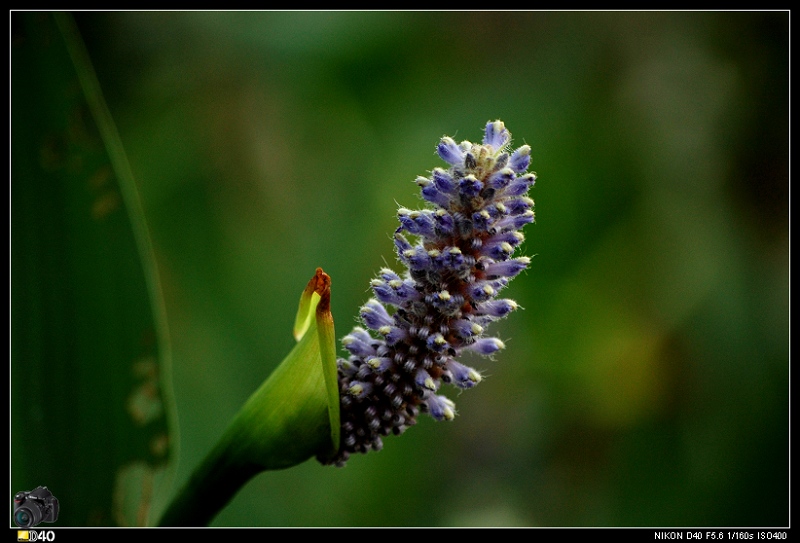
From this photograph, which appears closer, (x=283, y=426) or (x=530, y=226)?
(x=283, y=426)

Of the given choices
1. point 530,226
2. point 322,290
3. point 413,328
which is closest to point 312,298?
point 322,290

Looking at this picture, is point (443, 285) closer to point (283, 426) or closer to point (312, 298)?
point (312, 298)

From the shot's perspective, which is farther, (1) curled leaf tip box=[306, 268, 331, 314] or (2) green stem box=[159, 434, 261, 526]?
(2) green stem box=[159, 434, 261, 526]

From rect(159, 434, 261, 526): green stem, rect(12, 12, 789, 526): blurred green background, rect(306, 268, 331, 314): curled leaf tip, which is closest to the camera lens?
rect(306, 268, 331, 314): curled leaf tip

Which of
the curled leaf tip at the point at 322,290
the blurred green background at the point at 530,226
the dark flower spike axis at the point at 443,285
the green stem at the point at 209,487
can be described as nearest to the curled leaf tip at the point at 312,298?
the curled leaf tip at the point at 322,290

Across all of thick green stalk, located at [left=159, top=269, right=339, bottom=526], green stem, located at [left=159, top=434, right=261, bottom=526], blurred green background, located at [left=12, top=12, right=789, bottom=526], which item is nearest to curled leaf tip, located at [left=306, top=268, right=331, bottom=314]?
thick green stalk, located at [left=159, top=269, right=339, bottom=526]

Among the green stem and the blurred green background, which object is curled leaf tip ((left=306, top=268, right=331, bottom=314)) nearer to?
the green stem

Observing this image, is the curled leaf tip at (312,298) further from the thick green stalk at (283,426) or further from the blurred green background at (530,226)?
the blurred green background at (530,226)
